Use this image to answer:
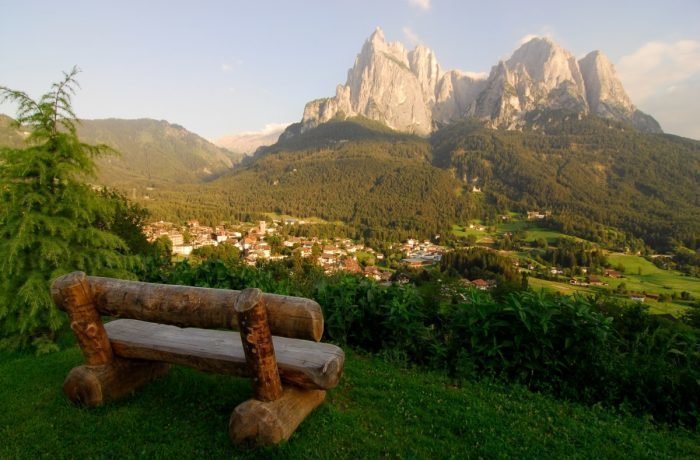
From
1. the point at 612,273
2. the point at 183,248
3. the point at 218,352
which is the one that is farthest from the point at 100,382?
the point at 183,248

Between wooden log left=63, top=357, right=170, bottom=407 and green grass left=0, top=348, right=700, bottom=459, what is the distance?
119 millimetres

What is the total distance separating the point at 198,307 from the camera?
3018mm

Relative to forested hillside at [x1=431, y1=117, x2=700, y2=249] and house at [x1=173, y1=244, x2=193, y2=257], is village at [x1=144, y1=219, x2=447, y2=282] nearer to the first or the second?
house at [x1=173, y1=244, x2=193, y2=257]

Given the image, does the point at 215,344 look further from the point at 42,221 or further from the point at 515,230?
the point at 515,230

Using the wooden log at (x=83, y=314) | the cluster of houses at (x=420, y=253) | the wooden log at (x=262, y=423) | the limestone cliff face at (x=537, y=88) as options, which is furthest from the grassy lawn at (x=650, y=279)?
the limestone cliff face at (x=537, y=88)

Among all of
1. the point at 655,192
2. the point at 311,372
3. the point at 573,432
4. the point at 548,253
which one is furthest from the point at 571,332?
the point at 655,192

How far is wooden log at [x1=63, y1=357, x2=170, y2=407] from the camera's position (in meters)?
3.68

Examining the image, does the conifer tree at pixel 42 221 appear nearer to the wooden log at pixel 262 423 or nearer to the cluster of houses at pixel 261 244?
the wooden log at pixel 262 423

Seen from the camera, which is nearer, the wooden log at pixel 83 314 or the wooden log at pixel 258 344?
the wooden log at pixel 258 344

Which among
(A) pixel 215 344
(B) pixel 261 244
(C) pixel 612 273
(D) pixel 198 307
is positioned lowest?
(B) pixel 261 244

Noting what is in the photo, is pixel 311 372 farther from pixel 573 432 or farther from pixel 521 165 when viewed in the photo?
pixel 521 165

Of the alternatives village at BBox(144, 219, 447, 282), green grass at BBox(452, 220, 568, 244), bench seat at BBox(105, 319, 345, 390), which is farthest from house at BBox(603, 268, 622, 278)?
bench seat at BBox(105, 319, 345, 390)

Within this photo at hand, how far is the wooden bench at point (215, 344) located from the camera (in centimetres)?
289

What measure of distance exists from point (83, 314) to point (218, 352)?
1.46 meters
